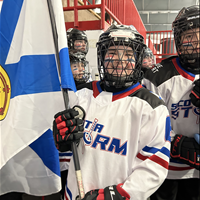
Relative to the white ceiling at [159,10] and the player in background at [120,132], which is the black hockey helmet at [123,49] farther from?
the white ceiling at [159,10]

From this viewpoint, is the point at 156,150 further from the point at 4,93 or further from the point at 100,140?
the point at 4,93

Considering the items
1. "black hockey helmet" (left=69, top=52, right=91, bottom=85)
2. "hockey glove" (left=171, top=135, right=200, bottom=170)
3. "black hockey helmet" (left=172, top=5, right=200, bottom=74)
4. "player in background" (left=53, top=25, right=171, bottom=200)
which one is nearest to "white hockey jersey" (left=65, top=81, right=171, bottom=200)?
"player in background" (left=53, top=25, right=171, bottom=200)

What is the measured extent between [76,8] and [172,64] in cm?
265

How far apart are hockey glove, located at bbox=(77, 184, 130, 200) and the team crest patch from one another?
26.7 inches

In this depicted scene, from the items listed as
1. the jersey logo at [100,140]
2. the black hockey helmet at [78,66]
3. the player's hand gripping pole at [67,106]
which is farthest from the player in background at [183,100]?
the black hockey helmet at [78,66]

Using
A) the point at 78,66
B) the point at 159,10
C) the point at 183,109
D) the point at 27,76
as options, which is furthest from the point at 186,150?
the point at 159,10

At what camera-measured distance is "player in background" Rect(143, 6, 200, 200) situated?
1.25m

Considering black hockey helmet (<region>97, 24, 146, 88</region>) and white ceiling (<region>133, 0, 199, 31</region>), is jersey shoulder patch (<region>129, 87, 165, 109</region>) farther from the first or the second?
white ceiling (<region>133, 0, 199, 31</region>)

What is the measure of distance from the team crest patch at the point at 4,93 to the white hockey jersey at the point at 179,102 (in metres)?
0.99

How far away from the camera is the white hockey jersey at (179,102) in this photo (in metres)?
1.32

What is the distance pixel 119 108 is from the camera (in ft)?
3.25

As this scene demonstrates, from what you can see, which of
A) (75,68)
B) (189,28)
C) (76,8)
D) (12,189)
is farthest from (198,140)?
(76,8)

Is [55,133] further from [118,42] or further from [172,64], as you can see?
[172,64]

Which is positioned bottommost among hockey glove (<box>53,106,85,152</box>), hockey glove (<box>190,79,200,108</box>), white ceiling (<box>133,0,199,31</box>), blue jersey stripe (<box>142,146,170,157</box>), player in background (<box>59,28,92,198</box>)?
blue jersey stripe (<box>142,146,170,157</box>)
